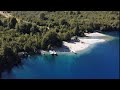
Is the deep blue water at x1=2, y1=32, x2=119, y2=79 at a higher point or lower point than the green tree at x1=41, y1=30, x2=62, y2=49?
lower

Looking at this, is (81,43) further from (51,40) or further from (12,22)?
(12,22)

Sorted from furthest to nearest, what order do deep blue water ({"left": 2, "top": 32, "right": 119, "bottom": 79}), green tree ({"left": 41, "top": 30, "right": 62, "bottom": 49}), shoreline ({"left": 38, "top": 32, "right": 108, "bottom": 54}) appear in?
shoreline ({"left": 38, "top": 32, "right": 108, "bottom": 54}) → green tree ({"left": 41, "top": 30, "right": 62, "bottom": 49}) → deep blue water ({"left": 2, "top": 32, "right": 119, "bottom": 79})

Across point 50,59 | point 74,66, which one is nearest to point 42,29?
point 50,59

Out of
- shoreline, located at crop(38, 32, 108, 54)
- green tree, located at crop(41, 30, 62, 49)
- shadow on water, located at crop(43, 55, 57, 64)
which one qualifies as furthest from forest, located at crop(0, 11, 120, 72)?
shadow on water, located at crop(43, 55, 57, 64)

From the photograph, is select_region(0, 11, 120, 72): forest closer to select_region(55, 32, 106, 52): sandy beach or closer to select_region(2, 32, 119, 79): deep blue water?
select_region(55, 32, 106, 52): sandy beach

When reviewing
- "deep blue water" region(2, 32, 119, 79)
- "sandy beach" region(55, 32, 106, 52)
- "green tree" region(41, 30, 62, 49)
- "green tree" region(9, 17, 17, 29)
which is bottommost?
"deep blue water" region(2, 32, 119, 79)
